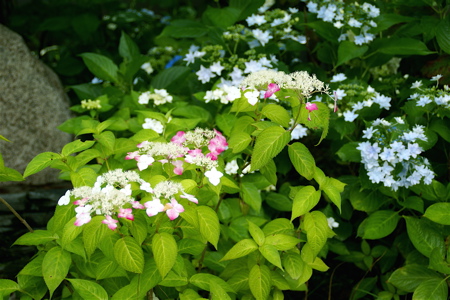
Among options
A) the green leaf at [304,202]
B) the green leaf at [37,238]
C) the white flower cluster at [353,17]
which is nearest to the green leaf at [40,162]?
the green leaf at [37,238]

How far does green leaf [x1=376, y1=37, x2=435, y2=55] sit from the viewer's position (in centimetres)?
233

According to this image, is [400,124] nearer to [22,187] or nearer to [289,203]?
[289,203]

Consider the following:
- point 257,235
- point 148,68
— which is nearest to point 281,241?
point 257,235

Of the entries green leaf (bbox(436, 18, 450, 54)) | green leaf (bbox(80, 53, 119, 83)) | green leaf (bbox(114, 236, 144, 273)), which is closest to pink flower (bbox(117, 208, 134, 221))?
green leaf (bbox(114, 236, 144, 273))

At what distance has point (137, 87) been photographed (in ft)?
9.43

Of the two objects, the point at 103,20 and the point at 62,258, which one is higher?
the point at 62,258

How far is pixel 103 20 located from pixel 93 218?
8.69ft

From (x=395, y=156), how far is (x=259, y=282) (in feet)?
2.36

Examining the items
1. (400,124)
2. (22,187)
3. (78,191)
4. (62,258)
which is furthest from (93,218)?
(22,187)

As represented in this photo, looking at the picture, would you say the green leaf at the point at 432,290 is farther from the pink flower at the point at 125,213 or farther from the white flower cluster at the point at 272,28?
the white flower cluster at the point at 272,28

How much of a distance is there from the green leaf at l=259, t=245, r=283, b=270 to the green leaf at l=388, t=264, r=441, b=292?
0.67 m

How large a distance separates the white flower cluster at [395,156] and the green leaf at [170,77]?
1.07 meters

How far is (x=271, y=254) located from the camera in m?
1.50

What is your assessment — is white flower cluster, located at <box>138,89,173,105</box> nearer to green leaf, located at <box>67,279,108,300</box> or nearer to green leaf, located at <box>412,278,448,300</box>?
green leaf, located at <box>67,279,108,300</box>
